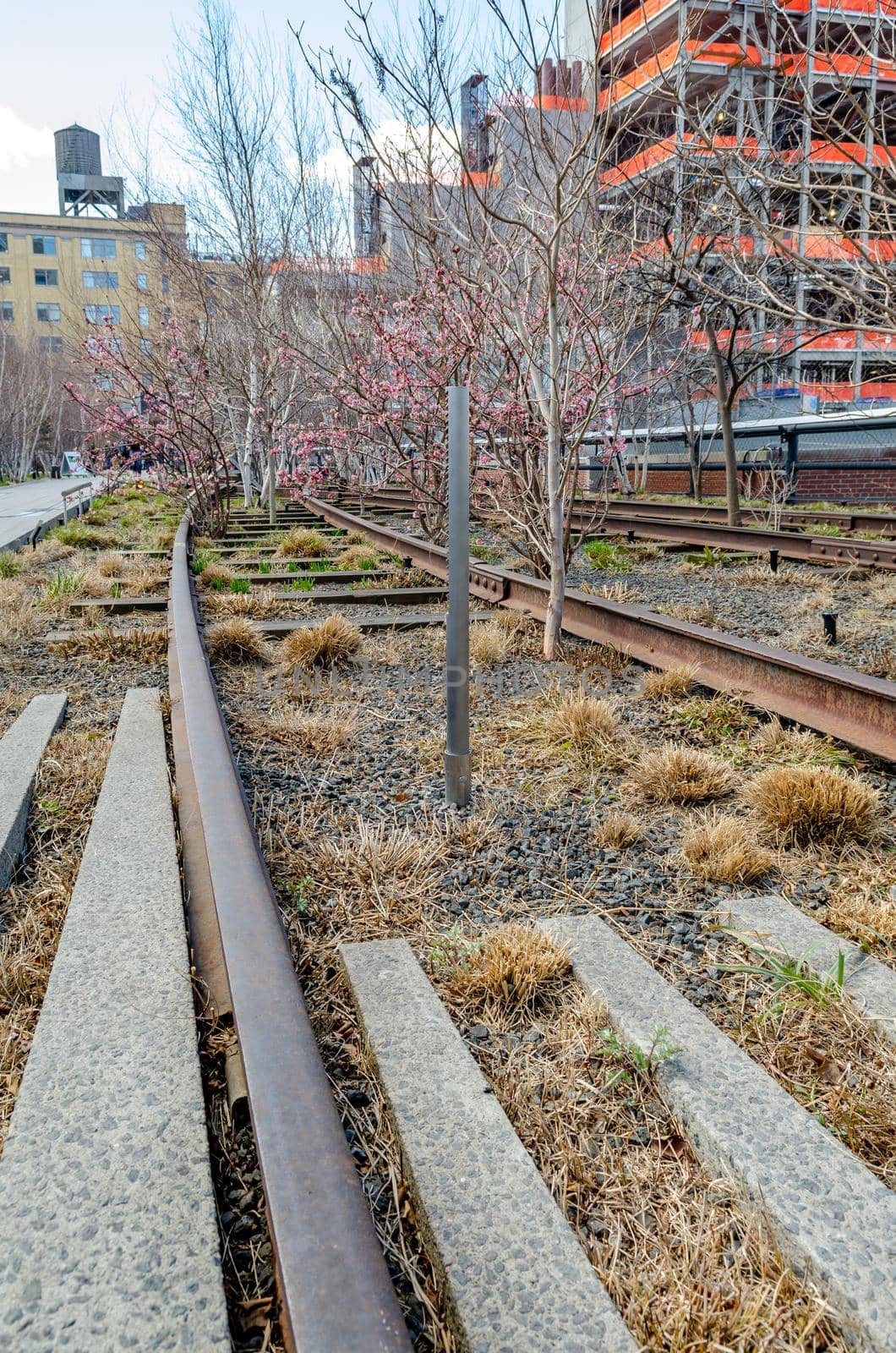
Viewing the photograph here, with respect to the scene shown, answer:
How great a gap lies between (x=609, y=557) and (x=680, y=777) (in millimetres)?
6036

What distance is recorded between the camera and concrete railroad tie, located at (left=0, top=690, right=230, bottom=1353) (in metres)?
1.31

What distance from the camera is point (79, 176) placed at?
87.7m

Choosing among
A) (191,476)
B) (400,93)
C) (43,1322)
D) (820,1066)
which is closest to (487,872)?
(820,1066)

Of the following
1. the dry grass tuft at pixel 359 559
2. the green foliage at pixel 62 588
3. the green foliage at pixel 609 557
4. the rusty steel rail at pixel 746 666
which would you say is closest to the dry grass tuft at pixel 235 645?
the rusty steel rail at pixel 746 666

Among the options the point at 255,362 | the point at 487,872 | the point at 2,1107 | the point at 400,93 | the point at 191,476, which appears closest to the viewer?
the point at 2,1107

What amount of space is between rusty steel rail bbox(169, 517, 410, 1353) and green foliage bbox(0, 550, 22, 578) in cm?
725

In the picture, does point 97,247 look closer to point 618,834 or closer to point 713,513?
point 713,513

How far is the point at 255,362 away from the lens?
16.3 m

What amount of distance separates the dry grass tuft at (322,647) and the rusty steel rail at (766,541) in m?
2.04

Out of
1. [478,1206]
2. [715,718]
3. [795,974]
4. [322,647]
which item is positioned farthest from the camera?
Result: [322,647]

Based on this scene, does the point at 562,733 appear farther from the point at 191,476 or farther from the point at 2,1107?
the point at 191,476

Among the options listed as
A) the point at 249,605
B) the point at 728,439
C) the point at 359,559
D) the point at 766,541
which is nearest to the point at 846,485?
the point at 728,439

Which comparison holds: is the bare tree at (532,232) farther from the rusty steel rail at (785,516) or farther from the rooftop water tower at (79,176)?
the rooftop water tower at (79,176)

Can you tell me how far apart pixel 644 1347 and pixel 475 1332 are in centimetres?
23
